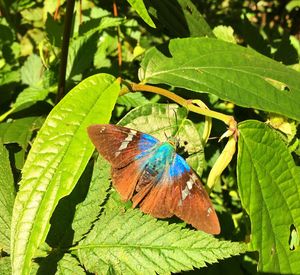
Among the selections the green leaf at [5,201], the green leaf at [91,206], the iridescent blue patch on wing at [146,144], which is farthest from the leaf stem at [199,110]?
the green leaf at [5,201]

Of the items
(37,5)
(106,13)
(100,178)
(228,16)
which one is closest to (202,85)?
(100,178)

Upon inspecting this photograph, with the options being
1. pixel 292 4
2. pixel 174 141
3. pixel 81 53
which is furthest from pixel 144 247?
pixel 292 4

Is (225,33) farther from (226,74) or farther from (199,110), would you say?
(199,110)

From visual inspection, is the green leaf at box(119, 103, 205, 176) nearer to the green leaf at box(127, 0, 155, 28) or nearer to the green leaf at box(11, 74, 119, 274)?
the green leaf at box(11, 74, 119, 274)

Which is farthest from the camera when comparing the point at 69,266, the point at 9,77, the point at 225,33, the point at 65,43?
the point at 9,77

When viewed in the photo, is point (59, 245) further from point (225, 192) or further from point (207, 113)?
point (225, 192)

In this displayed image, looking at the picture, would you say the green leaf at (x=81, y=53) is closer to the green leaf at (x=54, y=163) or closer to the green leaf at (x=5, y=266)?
the green leaf at (x=54, y=163)

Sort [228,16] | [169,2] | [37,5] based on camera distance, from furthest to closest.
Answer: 1. [228,16]
2. [37,5]
3. [169,2]
